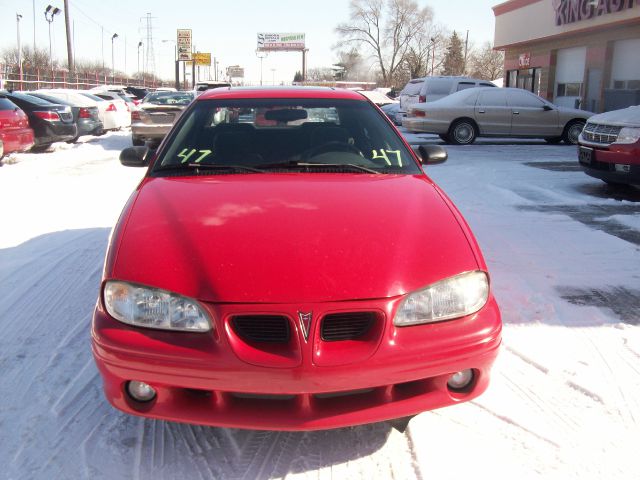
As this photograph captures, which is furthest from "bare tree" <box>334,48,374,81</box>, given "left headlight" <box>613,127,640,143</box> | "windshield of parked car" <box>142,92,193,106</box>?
"left headlight" <box>613,127,640,143</box>

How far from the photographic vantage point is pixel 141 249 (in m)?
2.47

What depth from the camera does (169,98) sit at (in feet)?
53.4

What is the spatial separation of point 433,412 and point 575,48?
2345cm

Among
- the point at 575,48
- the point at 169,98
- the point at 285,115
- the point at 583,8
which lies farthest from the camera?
the point at 575,48

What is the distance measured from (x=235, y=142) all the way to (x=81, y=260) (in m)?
2.28

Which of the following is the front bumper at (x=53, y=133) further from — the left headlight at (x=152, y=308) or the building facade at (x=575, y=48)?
the building facade at (x=575, y=48)

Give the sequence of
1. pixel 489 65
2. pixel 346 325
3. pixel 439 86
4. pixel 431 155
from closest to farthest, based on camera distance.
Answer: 1. pixel 346 325
2. pixel 431 155
3. pixel 439 86
4. pixel 489 65

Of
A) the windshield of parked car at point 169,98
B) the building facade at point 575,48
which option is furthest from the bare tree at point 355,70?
the windshield of parked car at point 169,98

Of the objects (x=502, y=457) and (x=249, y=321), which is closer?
(x=249, y=321)

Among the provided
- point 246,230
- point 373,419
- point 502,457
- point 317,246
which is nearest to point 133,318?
point 246,230

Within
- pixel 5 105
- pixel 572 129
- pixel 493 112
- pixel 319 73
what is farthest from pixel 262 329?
pixel 319 73

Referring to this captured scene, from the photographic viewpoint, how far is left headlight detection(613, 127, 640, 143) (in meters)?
7.43

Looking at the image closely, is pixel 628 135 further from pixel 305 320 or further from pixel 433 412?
pixel 305 320

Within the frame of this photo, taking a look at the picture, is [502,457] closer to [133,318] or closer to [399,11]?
[133,318]
